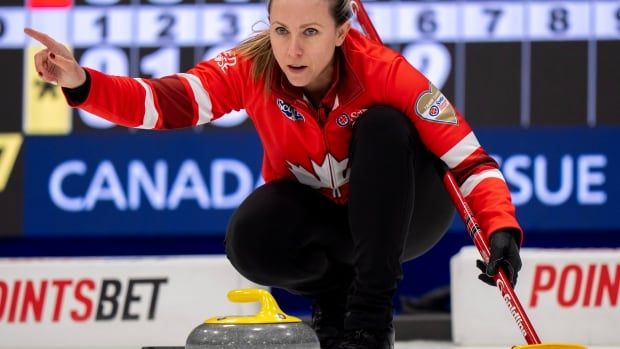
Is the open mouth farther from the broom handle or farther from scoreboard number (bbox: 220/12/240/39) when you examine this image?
scoreboard number (bbox: 220/12/240/39)

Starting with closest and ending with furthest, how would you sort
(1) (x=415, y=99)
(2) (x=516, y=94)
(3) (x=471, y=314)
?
(1) (x=415, y=99) < (3) (x=471, y=314) < (2) (x=516, y=94)

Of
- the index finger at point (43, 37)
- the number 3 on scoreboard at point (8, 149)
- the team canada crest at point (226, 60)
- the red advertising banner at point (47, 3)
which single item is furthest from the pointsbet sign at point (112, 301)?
the index finger at point (43, 37)

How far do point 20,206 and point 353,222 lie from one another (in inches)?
89.0

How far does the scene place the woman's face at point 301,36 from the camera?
182cm

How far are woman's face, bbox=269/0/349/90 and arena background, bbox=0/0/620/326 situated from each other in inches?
73.9

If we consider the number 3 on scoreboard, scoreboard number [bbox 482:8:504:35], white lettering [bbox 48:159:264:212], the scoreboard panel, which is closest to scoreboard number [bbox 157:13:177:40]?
the scoreboard panel

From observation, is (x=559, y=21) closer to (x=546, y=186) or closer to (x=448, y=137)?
(x=546, y=186)

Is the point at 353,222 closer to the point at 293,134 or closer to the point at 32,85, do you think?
the point at 293,134

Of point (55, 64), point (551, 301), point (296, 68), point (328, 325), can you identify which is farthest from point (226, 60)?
point (551, 301)

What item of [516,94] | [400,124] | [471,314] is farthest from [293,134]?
[516,94]

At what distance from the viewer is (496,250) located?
173cm

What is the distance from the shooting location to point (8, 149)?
3816 mm

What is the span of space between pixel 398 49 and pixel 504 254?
2.07m

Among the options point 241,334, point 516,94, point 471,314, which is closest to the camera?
point 241,334
